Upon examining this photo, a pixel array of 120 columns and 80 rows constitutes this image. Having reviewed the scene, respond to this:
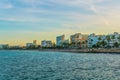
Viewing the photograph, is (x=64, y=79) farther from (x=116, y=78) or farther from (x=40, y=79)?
(x=116, y=78)

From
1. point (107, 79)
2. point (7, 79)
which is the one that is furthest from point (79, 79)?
point (7, 79)

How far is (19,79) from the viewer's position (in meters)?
43.8

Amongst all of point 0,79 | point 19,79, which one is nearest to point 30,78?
point 19,79

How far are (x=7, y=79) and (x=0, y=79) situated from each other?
3.71ft

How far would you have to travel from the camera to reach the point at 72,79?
4322 centimetres

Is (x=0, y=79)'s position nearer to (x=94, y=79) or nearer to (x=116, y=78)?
(x=94, y=79)

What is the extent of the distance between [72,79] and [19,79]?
28.3 feet

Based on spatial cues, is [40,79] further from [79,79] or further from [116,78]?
[116,78]

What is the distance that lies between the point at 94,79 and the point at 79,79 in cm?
241

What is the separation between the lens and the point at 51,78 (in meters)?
44.7

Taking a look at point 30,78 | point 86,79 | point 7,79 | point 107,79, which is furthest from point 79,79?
point 7,79

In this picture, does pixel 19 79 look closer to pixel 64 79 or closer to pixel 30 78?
pixel 30 78

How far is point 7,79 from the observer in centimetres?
4394

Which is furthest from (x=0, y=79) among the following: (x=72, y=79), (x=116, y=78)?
(x=116, y=78)
